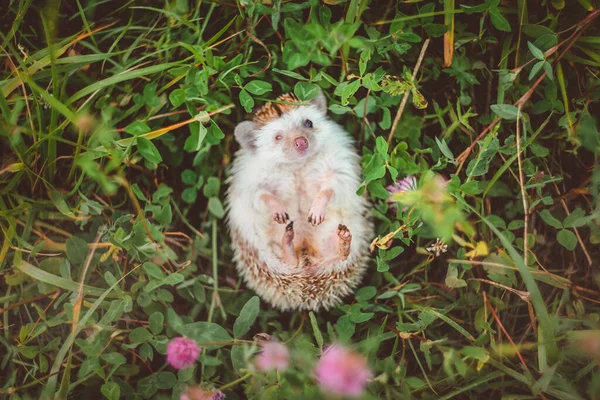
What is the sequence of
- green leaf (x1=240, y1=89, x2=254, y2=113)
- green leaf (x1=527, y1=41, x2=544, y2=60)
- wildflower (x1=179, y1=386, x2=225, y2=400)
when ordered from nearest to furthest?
wildflower (x1=179, y1=386, x2=225, y2=400) → green leaf (x1=527, y1=41, x2=544, y2=60) → green leaf (x1=240, y1=89, x2=254, y2=113)

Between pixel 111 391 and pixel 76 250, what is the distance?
0.89 meters

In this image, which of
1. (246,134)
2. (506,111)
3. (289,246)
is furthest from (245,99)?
(506,111)

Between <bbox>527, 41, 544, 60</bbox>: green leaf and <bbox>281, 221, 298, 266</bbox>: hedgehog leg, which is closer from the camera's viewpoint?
<bbox>527, 41, 544, 60</bbox>: green leaf

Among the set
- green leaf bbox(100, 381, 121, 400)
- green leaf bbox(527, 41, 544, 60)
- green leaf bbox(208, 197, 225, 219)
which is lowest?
green leaf bbox(100, 381, 121, 400)

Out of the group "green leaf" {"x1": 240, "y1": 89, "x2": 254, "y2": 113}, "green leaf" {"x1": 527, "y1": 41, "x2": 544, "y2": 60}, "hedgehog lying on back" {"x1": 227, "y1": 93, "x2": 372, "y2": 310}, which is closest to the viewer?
"green leaf" {"x1": 527, "y1": 41, "x2": 544, "y2": 60}

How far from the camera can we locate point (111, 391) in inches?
105

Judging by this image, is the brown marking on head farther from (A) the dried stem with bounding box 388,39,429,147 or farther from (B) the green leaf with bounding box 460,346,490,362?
(B) the green leaf with bounding box 460,346,490,362

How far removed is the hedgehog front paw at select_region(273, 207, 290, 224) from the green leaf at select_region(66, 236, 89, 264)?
4.02 feet

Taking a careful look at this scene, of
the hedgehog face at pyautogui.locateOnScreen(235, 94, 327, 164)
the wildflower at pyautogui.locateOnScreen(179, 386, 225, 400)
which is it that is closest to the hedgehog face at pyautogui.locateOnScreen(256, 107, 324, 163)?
the hedgehog face at pyautogui.locateOnScreen(235, 94, 327, 164)

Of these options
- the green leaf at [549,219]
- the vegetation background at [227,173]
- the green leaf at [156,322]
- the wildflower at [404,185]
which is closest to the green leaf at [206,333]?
the vegetation background at [227,173]

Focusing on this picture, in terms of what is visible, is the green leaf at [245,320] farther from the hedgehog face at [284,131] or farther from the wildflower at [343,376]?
the wildflower at [343,376]

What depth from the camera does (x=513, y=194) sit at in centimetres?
310

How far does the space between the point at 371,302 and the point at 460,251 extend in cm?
67

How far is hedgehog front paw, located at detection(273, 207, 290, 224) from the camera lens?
282 centimetres
